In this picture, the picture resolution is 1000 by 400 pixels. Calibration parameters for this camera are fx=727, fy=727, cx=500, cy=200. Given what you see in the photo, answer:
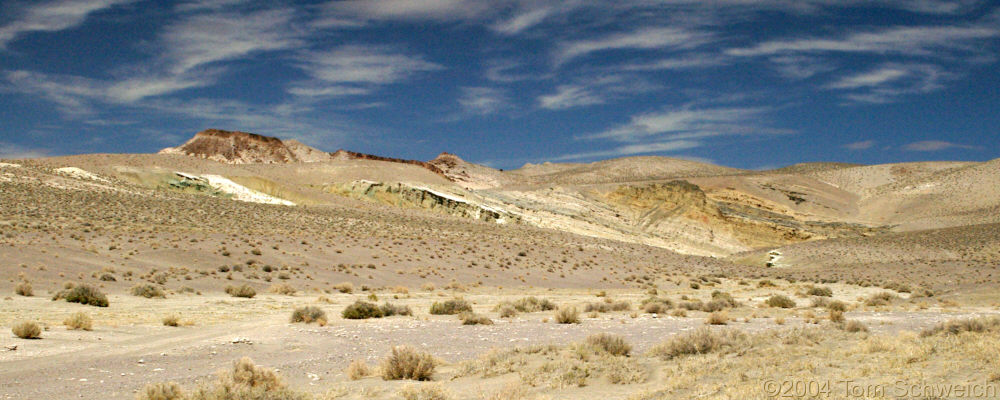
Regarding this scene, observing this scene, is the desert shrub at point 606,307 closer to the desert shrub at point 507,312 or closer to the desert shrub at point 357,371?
the desert shrub at point 507,312

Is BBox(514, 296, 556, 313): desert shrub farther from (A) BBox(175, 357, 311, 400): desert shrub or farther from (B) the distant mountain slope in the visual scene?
(B) the distant mountain slope

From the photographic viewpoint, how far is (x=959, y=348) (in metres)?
8.89

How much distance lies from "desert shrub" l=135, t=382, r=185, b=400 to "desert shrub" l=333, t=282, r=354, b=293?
24.2 metres

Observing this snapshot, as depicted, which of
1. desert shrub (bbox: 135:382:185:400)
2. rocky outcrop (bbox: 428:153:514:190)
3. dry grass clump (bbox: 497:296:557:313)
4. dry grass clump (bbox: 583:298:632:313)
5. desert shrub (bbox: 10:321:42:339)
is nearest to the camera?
desert shrub (bbox: 135:382:185:400)

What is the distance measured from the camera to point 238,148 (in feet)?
473

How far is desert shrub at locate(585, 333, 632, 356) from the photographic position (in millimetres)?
12492

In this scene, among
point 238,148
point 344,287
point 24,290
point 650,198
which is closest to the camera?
point 24,290

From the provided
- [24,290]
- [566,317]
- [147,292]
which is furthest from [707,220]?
[24,290]

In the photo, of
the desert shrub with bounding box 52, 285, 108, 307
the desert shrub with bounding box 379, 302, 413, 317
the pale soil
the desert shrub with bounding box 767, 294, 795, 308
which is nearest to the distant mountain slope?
the desert shrub with bounding box 767, 294, 795, 308

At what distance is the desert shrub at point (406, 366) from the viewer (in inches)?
440

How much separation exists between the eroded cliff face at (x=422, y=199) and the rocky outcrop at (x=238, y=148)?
6812 cm

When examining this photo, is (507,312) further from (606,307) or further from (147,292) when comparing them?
(147,292)

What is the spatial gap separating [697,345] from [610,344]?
5.21 feet

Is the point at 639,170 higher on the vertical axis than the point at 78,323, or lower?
higher
